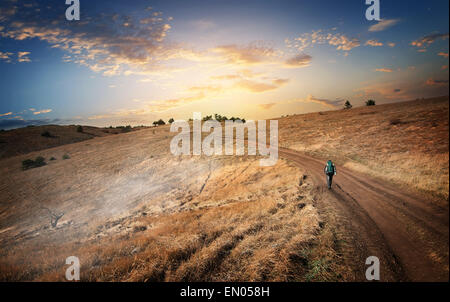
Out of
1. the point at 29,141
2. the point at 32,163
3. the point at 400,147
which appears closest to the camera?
the point at 400,147

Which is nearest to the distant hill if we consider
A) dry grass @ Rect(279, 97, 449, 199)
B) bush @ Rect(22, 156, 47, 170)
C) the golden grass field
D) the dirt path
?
the golden grass field

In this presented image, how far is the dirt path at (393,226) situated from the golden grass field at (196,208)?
28.9 inches

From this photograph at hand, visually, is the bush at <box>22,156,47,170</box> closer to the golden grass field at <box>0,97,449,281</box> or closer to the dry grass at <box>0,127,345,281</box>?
the golden grass field at <box>0,97,449,281</box>

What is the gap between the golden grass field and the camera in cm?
599

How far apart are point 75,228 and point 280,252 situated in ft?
58.9

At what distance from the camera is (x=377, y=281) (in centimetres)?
470

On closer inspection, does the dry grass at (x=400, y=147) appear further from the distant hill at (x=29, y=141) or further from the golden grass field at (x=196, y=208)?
the distant hill at (x=29, y=141)

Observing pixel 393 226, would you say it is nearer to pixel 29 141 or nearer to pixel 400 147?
pixel 400 147

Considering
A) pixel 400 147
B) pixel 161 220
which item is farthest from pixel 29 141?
pixel 400 147

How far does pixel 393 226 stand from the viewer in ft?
23.2

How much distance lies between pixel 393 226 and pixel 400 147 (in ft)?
43.2

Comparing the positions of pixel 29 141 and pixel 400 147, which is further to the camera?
pixel 29 141

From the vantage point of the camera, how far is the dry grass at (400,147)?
273 inches
